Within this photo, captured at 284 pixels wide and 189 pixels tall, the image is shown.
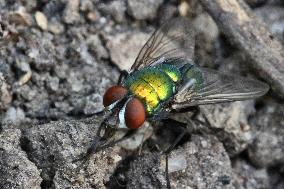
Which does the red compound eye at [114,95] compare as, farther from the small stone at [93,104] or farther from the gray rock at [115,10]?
the gray rock at [115,10]

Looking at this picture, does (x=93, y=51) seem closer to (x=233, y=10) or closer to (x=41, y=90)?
(x=41, y=90)

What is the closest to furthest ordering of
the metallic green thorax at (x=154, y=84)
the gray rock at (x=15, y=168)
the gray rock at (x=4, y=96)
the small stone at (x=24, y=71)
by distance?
1. the gray rock at (x=15, y=168)
2. the metallic green thorax at (x=154, y=84)
3. the gray rock at (x=4, y=96)
4. the small stone at (x=24, y=71)

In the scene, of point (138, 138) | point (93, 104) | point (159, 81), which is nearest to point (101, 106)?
point (93, 104)

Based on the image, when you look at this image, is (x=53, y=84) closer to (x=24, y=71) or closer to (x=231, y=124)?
(x=24, y=71)

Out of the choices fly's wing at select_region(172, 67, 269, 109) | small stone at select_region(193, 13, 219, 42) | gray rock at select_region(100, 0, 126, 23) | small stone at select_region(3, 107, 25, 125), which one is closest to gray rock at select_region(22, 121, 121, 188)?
small stone at select_region(3, 107, 25, 125)

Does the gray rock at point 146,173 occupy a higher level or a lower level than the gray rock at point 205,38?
lower

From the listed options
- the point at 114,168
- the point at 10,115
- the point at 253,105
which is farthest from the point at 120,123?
the point at 253,105

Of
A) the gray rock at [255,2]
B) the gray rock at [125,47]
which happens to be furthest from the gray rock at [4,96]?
the gray rock at [255,2]
